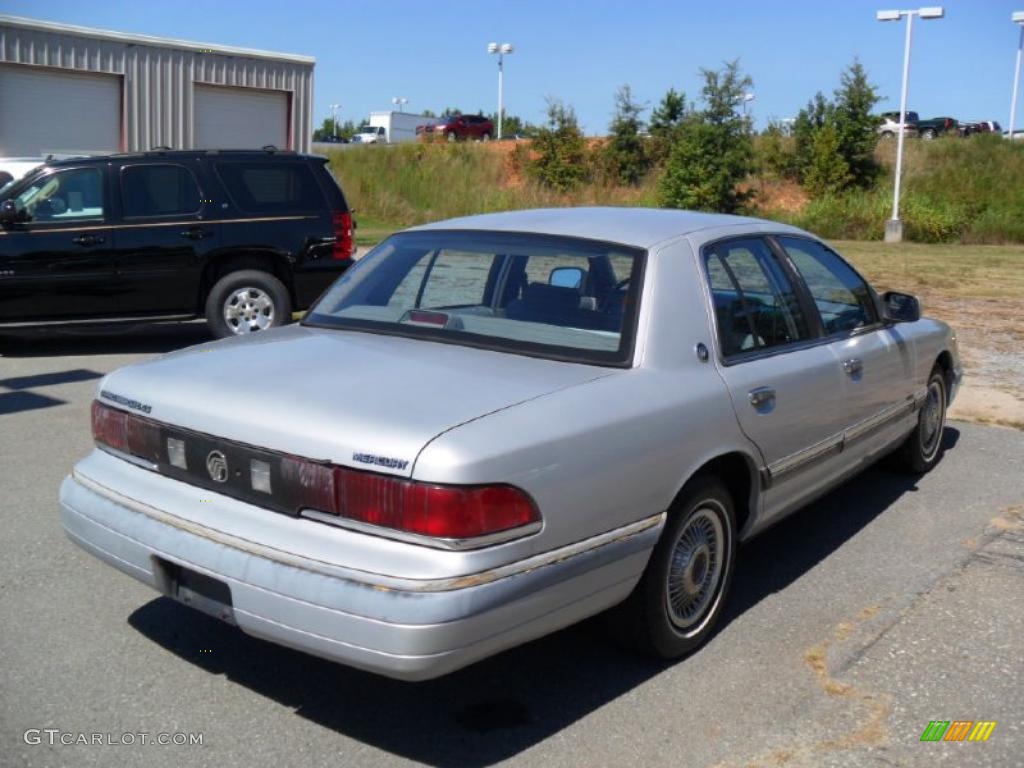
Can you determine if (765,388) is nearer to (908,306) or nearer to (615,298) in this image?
(615,298)

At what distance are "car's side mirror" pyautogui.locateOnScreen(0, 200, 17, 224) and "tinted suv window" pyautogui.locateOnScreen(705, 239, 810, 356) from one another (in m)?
7.24

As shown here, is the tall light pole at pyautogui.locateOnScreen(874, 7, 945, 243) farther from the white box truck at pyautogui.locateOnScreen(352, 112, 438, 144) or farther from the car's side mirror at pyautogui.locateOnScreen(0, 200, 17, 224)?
the white box truck at pyautogui.locateOnScreen(352, 112, 438, 144)

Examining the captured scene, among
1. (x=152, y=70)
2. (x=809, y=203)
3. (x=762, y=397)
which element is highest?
(x=152, y=70)

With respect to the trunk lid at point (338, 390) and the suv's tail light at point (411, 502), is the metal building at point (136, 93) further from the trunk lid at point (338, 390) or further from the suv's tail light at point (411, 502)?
the suv's tail light at point (411, 502)

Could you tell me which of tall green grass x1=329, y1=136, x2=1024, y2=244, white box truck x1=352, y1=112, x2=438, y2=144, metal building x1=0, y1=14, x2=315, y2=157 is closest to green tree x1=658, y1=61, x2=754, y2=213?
tall green grass x1=329, y1=136, x2=1024, y2=244

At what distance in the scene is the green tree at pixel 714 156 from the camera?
3416cm

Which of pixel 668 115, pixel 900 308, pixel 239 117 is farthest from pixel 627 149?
pixel 900 308

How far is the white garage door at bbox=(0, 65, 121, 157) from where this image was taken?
22391 millimetres

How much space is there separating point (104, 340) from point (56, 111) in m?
13.8

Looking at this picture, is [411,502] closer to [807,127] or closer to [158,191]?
[158,191]

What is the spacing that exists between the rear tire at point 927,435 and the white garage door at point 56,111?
19618 mm

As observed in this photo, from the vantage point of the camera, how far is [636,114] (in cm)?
4116

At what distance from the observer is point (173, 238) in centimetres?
1024

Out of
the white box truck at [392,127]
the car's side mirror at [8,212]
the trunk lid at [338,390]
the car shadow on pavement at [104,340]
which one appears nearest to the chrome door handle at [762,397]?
the trunk lid at [338,390]
